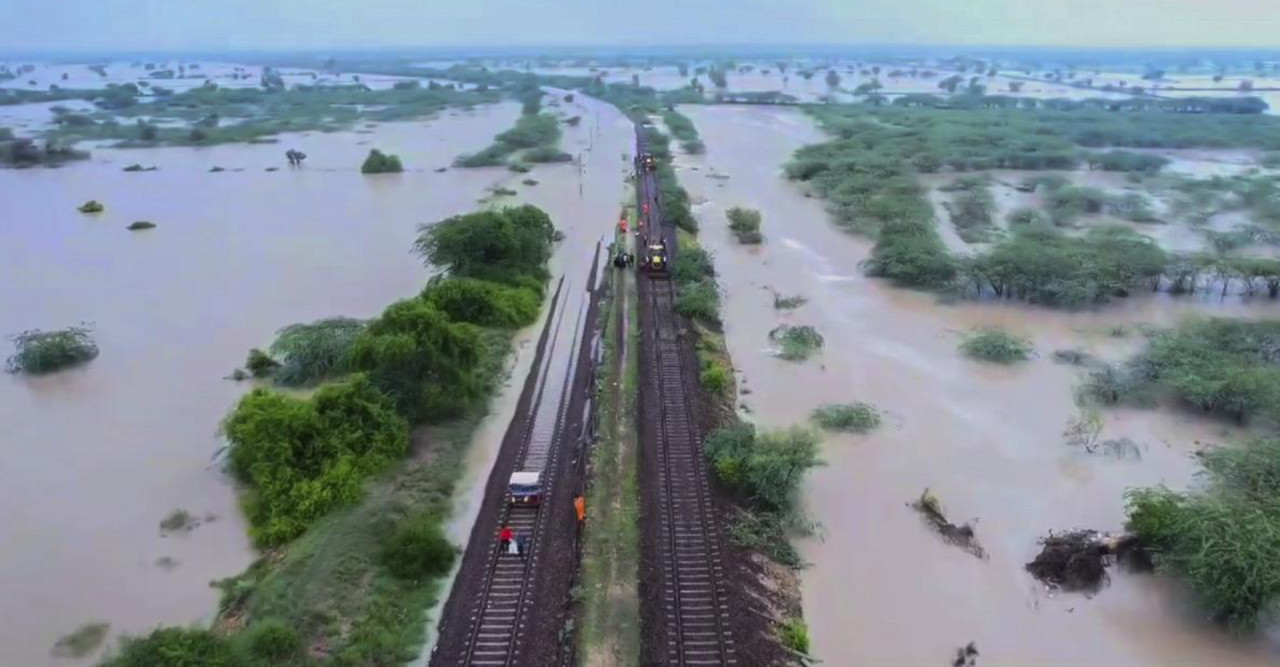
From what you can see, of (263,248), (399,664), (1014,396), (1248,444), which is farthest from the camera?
(263,248)

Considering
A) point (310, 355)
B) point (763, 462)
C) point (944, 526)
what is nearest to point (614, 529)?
point (763, 462)

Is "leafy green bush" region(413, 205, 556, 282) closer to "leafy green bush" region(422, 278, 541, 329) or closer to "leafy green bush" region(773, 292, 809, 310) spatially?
"leafy green bush" region(422, 278, 541, 329)

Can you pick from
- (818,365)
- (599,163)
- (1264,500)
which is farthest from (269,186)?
(1264,500)

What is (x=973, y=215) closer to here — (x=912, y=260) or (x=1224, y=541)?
(x=912, y=260)

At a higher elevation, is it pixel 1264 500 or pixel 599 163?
pixel 599 163

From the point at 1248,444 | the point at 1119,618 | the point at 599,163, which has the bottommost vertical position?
the point at 1119,618

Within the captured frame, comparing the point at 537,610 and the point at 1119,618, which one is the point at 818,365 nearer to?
the point at 1119,618

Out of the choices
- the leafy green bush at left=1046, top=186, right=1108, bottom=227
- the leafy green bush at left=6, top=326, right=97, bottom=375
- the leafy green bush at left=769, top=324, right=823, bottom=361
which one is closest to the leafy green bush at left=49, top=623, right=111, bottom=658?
the leafy green bush at left=6, top=326, right=97, bottom=375

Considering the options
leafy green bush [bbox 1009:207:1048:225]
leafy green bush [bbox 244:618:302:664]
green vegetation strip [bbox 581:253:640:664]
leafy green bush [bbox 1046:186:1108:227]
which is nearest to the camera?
leafy green bush [bbox 244:618:302:664]

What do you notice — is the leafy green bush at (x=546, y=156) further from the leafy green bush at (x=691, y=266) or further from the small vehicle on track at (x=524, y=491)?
the small vehicle on track at (x=524, y=491)
